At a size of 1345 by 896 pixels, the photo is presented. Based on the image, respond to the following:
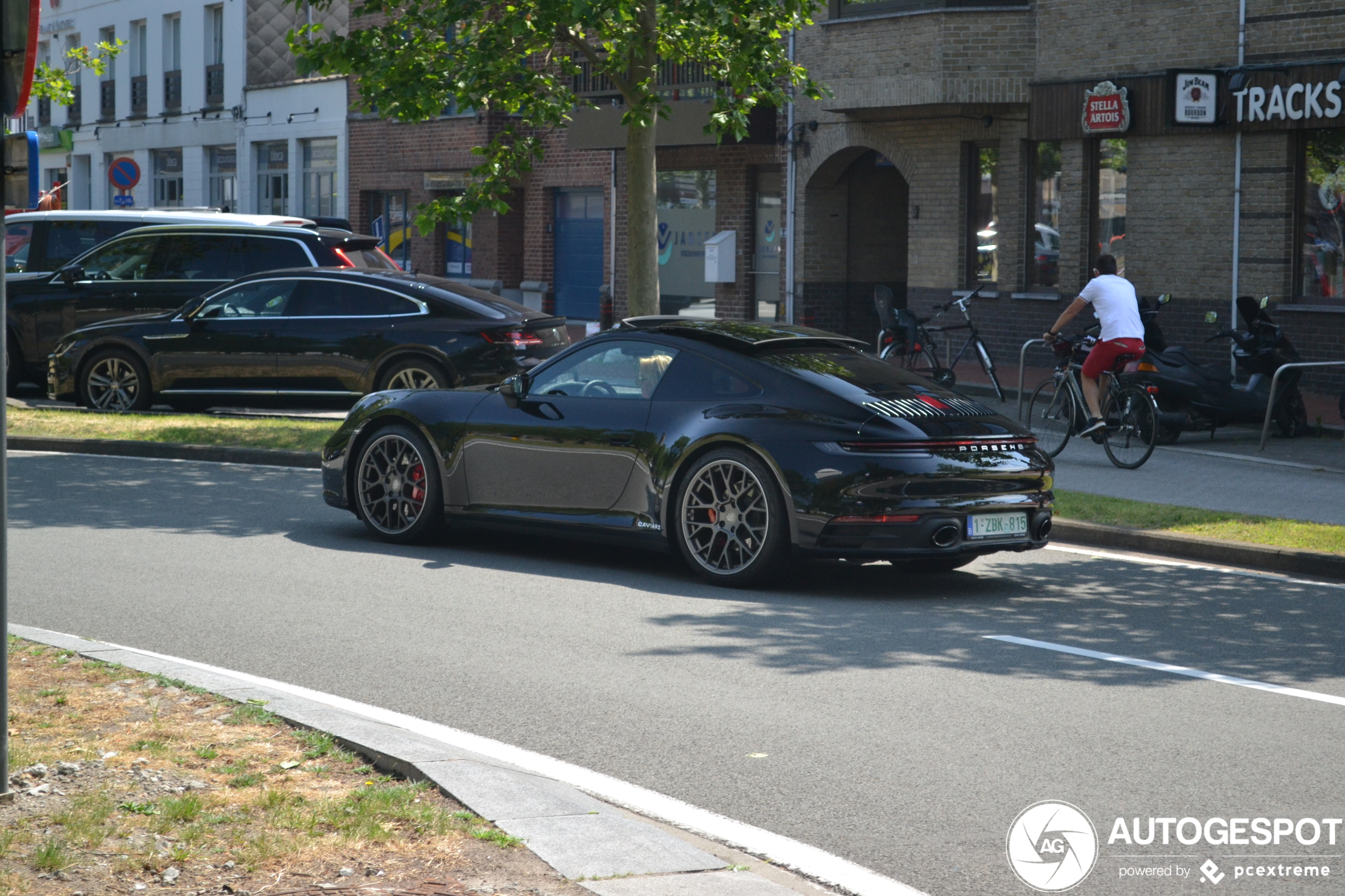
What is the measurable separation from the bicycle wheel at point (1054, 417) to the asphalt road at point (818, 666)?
451 centimetres

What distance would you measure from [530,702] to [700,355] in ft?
11.1

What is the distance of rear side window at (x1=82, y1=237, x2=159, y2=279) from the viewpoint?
20.1 meters

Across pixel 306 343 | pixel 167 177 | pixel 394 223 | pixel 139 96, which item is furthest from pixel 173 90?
pixel 306 343

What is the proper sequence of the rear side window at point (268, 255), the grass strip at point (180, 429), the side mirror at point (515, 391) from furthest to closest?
the rear side window at point (268, 255), the grass strip at point (180, 429), the side mirror at point (515, 391)

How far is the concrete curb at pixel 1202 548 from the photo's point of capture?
393 inches

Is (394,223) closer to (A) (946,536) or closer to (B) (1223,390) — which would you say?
(B) (1223,390)

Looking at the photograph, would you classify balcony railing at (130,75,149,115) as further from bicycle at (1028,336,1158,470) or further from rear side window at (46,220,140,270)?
bicycle at (1028,336,1158,470)

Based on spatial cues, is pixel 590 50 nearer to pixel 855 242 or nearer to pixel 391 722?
pixel 855 242

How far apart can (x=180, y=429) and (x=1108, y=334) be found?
8241mm

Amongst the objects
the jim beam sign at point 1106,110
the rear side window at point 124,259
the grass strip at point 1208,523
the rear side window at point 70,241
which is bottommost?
the grass strip at point 1208,523

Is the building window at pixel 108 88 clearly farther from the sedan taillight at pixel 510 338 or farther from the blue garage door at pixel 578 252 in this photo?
the sedan taillight at pixel 510 338

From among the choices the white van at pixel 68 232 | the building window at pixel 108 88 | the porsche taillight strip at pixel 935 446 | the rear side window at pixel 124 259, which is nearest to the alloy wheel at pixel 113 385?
the rear side window at pixel 124 259

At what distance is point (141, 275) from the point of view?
20.1m

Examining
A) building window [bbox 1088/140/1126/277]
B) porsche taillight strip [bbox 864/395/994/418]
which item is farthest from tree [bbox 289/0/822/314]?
porsche taillight strip [bbox 864/395/994/418]
